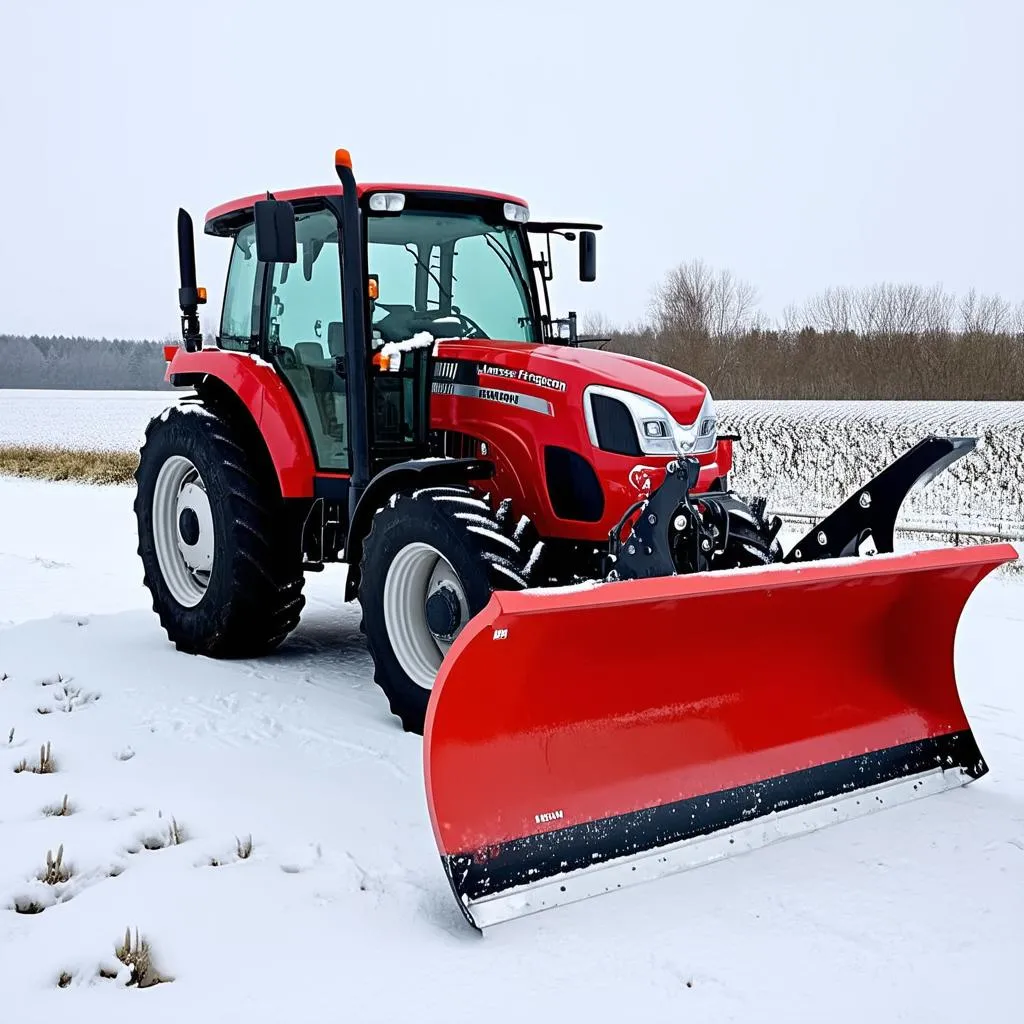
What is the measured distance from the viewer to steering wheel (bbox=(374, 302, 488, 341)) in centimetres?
491

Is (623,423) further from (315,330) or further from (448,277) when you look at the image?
(315,330)

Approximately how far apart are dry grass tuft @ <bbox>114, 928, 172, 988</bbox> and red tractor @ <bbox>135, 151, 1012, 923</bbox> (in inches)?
29.8

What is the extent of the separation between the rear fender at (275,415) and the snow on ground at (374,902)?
102cm

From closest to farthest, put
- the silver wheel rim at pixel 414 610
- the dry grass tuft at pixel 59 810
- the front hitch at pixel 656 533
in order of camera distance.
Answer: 1. the dry grass tuft at pixel 59 810
2. the front hitch at pixel 656 533
3. the silver wheel rim at pixel 414 610

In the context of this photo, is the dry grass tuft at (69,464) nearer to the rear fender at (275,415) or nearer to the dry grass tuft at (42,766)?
the rear fender at (275,415)

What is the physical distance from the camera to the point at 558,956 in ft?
9.18

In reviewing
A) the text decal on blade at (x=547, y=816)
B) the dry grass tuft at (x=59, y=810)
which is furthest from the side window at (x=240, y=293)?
the text decal on blade at (x=547, y=816)

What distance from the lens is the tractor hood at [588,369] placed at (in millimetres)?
4363

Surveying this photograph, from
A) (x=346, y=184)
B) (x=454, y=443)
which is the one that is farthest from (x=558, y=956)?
(x=346, y=184)

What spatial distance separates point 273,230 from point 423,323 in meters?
0.87

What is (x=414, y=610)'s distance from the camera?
4.39 metres

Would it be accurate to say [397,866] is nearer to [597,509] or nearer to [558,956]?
[558,956]

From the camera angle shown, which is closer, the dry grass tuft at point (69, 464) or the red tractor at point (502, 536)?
the red tractor at point (502, 536)

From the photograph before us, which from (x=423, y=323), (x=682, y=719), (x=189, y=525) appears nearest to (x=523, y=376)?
(x=423, y=323)
